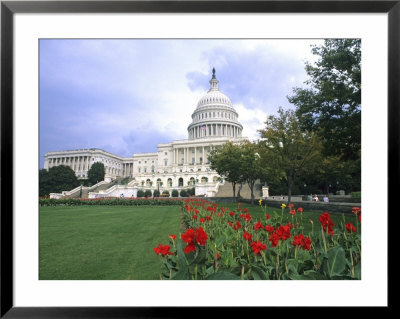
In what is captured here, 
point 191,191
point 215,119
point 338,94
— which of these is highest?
point 215,119

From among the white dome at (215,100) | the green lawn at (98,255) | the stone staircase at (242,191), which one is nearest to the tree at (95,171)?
the green lawn at (98,255)

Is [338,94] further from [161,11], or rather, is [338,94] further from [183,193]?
[183,193]

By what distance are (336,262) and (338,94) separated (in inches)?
173

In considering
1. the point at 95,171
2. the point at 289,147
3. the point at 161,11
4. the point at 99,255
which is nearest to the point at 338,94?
the point at 161,11

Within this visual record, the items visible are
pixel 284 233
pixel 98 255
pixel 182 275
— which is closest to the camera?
pixel 284 233

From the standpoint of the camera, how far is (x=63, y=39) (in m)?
4.15

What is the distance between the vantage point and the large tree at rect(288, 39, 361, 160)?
4.82 metres

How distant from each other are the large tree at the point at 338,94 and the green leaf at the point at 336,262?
223 centimetres

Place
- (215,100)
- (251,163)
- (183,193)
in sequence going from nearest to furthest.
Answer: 1. (251,163)
2. (183,193)
3. (215,100)

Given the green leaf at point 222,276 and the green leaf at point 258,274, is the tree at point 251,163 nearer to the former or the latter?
the green leaf at point 258,274

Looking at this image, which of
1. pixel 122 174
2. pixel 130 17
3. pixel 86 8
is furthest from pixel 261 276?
pixel 122 174

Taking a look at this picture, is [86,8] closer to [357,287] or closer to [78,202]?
[357,287]

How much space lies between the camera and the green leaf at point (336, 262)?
11.4 feet

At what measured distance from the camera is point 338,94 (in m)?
6.36
